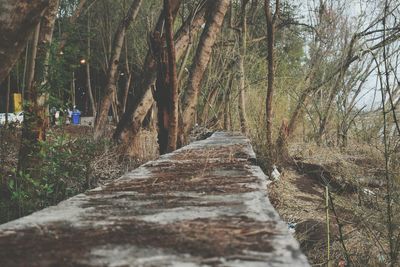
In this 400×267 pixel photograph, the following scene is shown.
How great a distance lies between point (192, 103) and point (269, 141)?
1169 millimetres

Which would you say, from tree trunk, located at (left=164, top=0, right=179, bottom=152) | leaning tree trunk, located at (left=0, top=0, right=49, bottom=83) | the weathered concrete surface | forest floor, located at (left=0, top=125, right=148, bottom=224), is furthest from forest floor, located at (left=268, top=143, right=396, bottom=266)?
forest floor, located at (left=0, top=125, right=148, bottom=224)

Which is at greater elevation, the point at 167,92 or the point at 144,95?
the point at 144,95

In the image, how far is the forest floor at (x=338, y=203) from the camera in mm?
3436

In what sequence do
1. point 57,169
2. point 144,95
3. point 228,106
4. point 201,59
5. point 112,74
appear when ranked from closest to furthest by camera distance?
1. point 57,169
2. point 201,59
3. point 144,95
4. point 228,106
5. point 112,74

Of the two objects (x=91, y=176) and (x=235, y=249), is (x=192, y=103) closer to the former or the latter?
(x=91, y=176)

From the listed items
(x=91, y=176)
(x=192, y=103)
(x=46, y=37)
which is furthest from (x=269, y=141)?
(x=46, y=37)

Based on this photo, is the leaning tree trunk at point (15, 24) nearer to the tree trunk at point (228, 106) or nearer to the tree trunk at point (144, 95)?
the tree trunk at point (144, 95)

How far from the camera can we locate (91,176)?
227 inches

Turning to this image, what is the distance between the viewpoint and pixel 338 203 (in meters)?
4.32

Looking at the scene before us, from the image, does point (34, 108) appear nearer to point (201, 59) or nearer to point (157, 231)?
point (201, 59)

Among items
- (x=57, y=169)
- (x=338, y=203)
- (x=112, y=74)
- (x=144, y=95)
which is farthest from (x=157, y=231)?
(x=112, y=74)

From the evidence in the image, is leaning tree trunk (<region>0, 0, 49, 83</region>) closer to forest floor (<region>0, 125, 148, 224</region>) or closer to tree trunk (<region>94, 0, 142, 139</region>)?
forest floor (<region>0, 125, 148, 224</region>)

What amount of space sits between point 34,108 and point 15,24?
233cm

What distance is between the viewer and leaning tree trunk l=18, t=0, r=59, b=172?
437 cm
